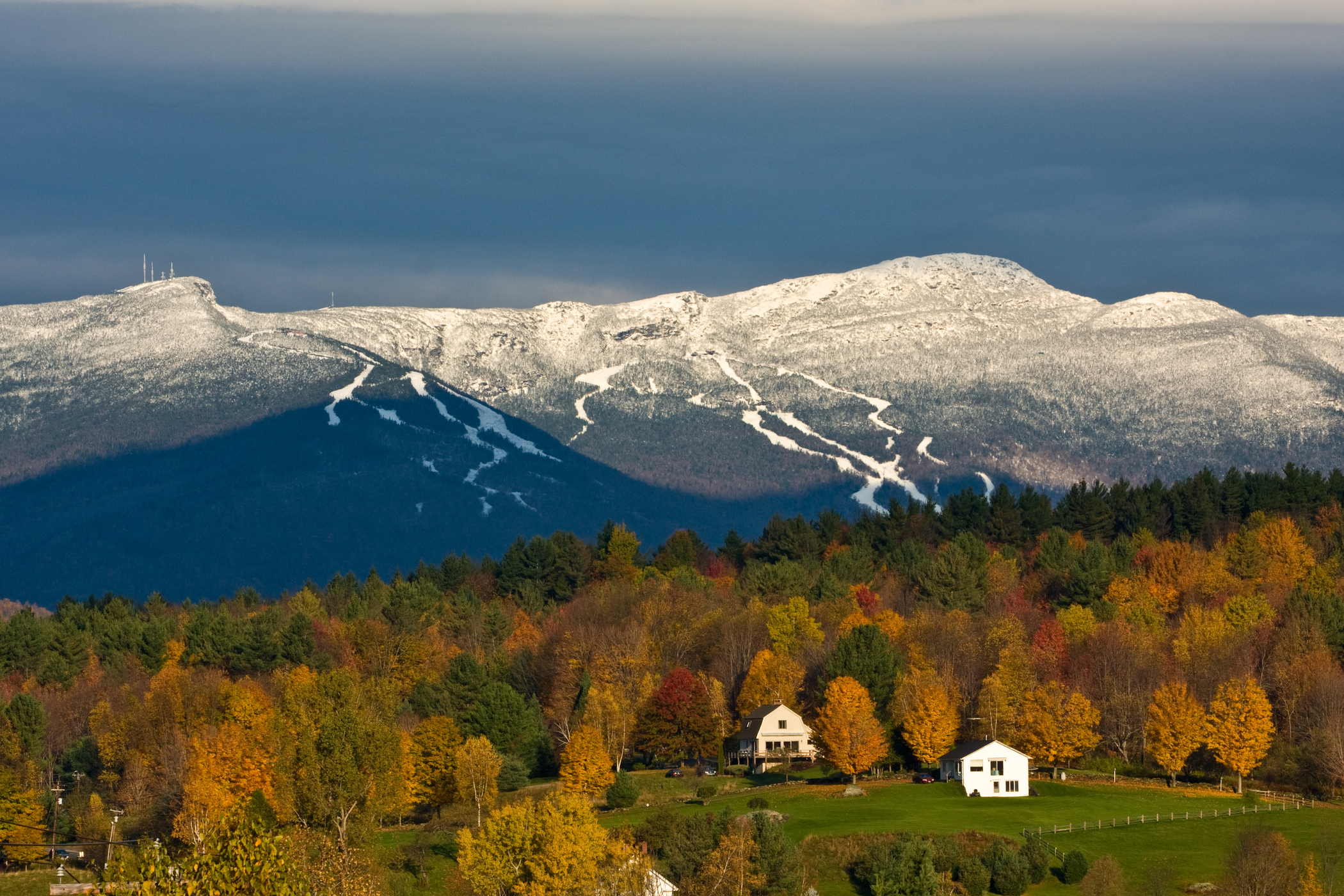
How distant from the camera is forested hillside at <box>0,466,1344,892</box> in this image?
10362cm

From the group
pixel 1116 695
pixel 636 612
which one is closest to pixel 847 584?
pixel 636 612

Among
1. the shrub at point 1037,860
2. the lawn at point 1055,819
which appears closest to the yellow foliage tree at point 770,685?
the lawn at point 1055,819

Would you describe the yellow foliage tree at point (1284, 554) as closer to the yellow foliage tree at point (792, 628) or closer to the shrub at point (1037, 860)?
the yellow foliage tree at point (792, 628)

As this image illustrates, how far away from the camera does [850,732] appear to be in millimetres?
107375

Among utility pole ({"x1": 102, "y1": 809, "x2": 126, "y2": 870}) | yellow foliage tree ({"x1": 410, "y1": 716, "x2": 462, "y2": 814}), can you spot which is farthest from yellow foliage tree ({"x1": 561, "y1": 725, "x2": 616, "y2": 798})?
utility pole ({"x1": 102, "y1": 809, "x2": 126, "y2": 870})

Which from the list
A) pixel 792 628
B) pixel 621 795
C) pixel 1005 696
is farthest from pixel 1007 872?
pixel 792 628

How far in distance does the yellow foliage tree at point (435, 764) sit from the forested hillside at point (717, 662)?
187 millimetres

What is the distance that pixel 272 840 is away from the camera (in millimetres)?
42438

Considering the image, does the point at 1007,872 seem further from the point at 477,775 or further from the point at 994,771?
the point at 477,775

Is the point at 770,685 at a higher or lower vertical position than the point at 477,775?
higher

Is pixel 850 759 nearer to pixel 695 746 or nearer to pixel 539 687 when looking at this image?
pixel 695 746

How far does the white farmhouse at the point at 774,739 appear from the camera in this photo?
118m

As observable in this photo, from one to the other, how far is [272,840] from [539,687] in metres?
90.6

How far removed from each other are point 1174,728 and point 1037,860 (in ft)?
88.8
